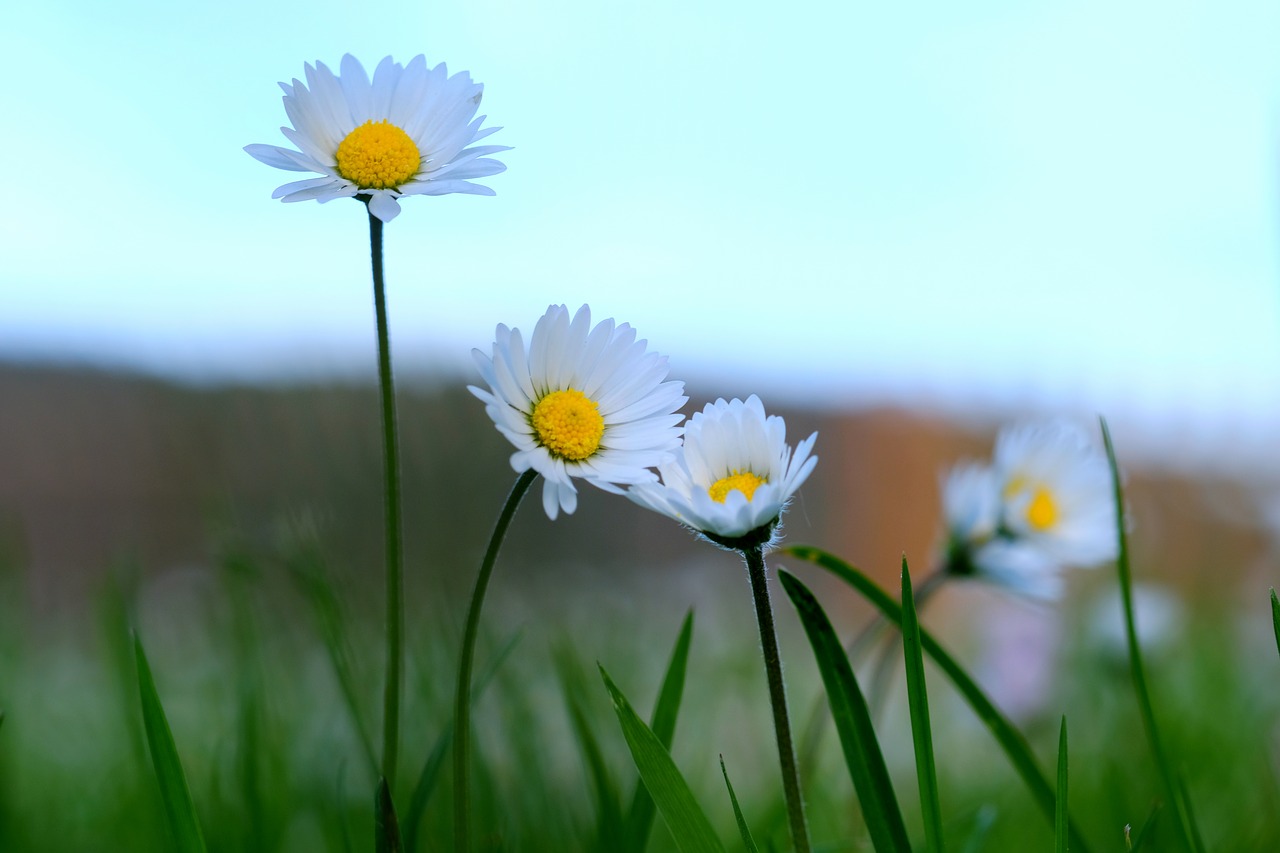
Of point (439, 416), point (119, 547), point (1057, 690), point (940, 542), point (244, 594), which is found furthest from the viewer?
point (119, 547)

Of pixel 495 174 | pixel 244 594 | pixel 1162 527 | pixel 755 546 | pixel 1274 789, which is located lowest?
pixel 1162 527

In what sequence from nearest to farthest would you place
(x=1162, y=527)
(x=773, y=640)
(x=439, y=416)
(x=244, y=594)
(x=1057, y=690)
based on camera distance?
(x=773, y=640) → (x=244, y=594) → (x=1057, y=690) → (x=439, y=416) → (x=1162, y=527)

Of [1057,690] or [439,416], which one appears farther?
[439,416]

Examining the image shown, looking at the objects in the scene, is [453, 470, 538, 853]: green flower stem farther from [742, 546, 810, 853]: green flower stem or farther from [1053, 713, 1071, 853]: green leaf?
[1053, 713, 1071, 853]: green leaf

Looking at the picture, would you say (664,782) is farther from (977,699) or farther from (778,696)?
(977,699)

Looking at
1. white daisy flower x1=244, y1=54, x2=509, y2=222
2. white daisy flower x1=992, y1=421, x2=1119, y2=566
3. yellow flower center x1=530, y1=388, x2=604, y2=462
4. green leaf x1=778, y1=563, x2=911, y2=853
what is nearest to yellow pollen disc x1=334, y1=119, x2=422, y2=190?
white daisy flower x1=244, y1=54, x2=509, y2=222

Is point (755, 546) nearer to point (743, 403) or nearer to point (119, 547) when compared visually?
point (743, 403)

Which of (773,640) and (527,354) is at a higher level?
(527,354)

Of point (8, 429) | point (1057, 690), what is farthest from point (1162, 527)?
point (8, 429)
